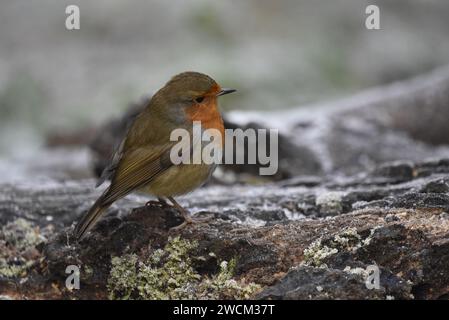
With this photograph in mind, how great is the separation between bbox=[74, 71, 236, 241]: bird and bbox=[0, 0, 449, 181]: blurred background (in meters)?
4.95

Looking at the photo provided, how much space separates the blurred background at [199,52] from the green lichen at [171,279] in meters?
5.85

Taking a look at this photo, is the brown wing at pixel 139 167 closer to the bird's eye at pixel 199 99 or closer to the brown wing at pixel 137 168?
the brown wing at pixel 137 168

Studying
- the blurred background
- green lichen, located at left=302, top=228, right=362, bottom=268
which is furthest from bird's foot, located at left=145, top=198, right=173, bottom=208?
the blurred background

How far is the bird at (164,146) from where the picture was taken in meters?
4.69

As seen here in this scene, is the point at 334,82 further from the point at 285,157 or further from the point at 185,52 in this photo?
the point at 285,157

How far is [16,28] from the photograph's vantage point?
1138cm

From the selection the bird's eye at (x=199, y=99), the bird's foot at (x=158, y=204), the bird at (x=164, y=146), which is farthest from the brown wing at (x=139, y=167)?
the bird's eye at (x=199, y=99)

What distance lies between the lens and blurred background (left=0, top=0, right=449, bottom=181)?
1031 cm

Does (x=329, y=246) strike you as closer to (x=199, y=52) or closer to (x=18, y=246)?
(x=18, y=246)

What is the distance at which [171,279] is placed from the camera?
3.91 m

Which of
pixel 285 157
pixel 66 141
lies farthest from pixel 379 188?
pixel 66 141

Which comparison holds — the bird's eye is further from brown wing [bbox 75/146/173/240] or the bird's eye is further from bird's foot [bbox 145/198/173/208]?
bird's foot [bbox 145/198/173/208]

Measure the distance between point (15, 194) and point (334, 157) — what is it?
2.70m
